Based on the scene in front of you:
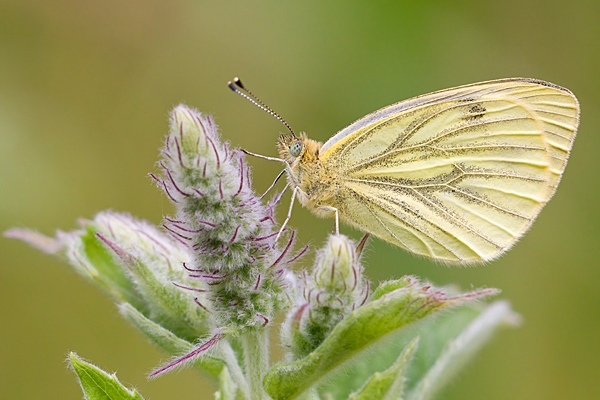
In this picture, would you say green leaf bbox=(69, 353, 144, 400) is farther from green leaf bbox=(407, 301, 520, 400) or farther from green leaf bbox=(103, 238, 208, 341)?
green leaf bbox=(407, 301, 520, 400)

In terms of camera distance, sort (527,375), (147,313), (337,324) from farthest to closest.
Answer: (527,375) → (147,313) → (337,324)

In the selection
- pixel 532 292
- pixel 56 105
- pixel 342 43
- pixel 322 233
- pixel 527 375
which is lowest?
pixel 527 375


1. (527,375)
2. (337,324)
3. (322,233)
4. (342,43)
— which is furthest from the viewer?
(342,43)

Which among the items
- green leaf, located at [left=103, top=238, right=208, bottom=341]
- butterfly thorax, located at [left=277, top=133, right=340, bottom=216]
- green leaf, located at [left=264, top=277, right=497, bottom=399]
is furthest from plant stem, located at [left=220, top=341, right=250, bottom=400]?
butterfly thorax, located at [left=277, top=133, right=340, bottom=216]

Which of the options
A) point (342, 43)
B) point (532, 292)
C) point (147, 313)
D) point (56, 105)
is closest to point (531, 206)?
point (532, 292)

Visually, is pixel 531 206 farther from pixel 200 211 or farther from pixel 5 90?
pixel 5 90

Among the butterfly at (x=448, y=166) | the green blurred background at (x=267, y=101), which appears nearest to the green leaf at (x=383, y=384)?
the butterfly at (x=448, y=166)

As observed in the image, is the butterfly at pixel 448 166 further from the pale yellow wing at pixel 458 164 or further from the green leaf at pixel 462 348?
the green leaf at pixel 462 348
